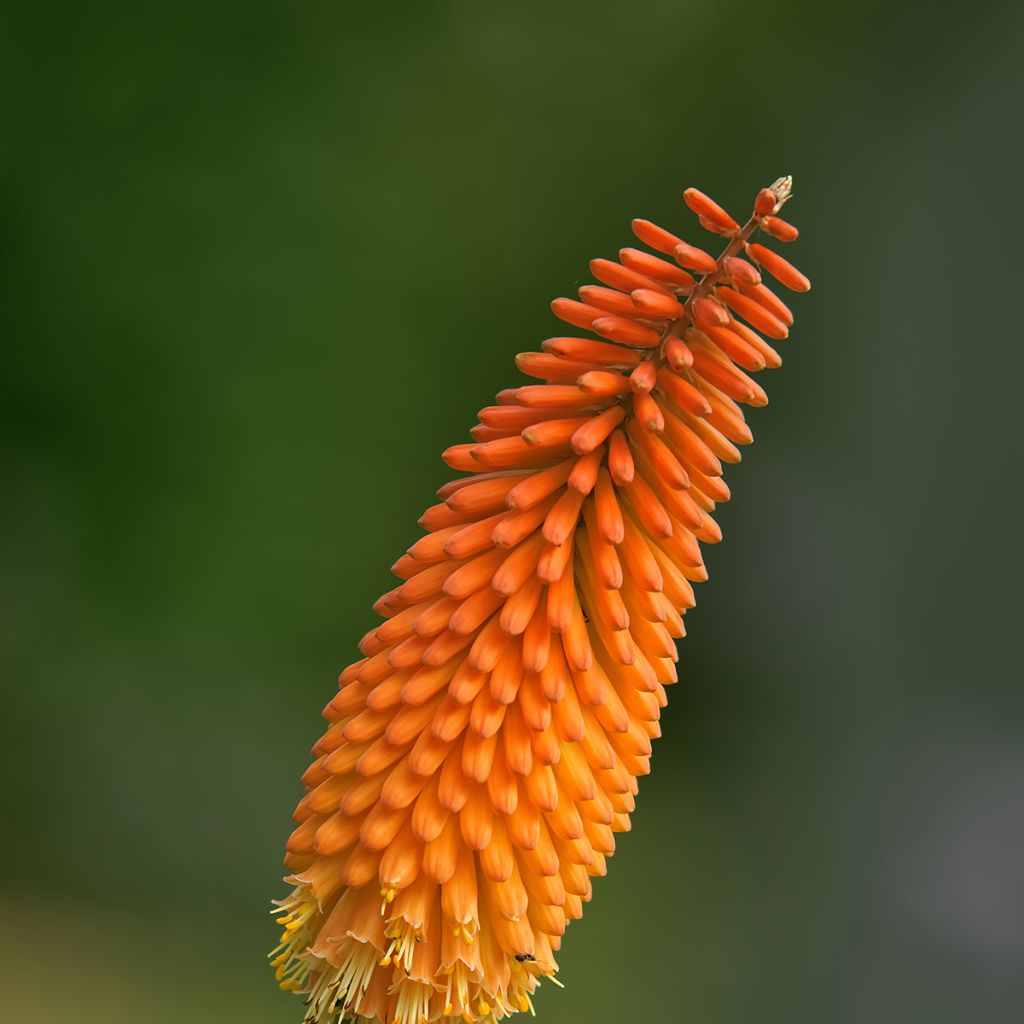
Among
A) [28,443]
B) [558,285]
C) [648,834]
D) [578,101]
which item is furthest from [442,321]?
[648,834]

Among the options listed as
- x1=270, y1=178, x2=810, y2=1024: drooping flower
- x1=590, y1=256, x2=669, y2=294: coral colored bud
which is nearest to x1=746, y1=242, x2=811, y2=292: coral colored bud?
x1=270, y1=178, x2=810, y2=1024: drooping flower

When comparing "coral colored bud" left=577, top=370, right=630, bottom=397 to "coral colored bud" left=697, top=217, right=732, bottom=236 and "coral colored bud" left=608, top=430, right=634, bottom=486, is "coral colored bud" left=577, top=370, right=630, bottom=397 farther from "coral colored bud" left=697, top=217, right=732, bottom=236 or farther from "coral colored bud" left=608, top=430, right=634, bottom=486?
"coral colored bud" left=697, top=217, right=732, bottom=236

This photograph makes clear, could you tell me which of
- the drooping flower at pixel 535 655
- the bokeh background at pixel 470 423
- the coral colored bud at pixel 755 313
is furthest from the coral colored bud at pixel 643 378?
the bokeh background at pixel 470 423

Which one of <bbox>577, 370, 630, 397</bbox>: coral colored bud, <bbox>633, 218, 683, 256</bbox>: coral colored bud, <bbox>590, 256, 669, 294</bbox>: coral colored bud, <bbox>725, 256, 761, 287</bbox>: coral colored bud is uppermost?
<bbox>633, 218, 683, 256</bbox>: coral colored bud

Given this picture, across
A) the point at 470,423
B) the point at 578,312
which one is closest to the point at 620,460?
the point at 578,312

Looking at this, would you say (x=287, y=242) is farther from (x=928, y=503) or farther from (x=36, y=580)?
(x=928, y=503)

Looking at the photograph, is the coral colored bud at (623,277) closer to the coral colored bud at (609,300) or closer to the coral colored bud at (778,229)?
the coral colored bud at (609,300)
